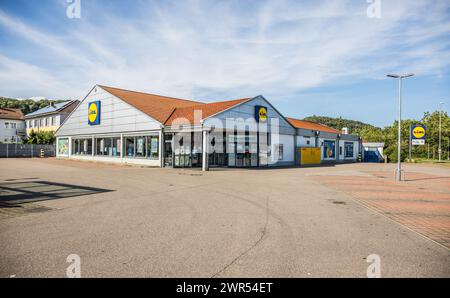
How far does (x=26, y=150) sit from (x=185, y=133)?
30.5m

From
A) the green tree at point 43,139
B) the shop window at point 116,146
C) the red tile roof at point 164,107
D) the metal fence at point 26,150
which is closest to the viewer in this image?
the red tile roof at point 164,107

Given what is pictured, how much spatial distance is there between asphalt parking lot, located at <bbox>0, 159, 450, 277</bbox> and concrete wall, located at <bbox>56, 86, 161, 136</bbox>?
17.6 metres

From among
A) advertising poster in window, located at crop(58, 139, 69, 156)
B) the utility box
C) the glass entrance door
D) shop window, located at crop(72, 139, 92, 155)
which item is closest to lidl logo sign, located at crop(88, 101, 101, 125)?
shop window, located at crop(72, 139, 92, 155)

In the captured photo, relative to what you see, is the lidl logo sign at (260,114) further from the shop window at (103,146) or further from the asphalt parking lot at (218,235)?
the asphalt parking lot at (218,235)

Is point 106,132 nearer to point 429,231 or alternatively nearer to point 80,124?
point 80,124

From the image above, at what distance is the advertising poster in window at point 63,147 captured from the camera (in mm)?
39281

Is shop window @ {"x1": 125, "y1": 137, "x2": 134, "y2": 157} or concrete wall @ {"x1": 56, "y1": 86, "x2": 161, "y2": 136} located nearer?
concrete wall @ {"x1": 56, "y1": 86, "x2": 161, "y2": 136}

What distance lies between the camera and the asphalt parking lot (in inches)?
173

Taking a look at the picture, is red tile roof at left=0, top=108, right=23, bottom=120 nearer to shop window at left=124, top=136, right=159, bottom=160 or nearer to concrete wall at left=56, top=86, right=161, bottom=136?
concrete wall at left=56, top=86, right=161, bottom=136

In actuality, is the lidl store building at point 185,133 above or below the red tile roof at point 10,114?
below

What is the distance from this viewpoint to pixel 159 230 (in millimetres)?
6367

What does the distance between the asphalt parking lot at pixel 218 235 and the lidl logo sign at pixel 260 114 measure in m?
17.9

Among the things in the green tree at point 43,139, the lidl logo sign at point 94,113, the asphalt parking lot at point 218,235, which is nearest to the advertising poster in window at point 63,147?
the lidl logo sign at point 94,113

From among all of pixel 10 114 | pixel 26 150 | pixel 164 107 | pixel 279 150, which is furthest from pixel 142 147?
pixel 10 114
